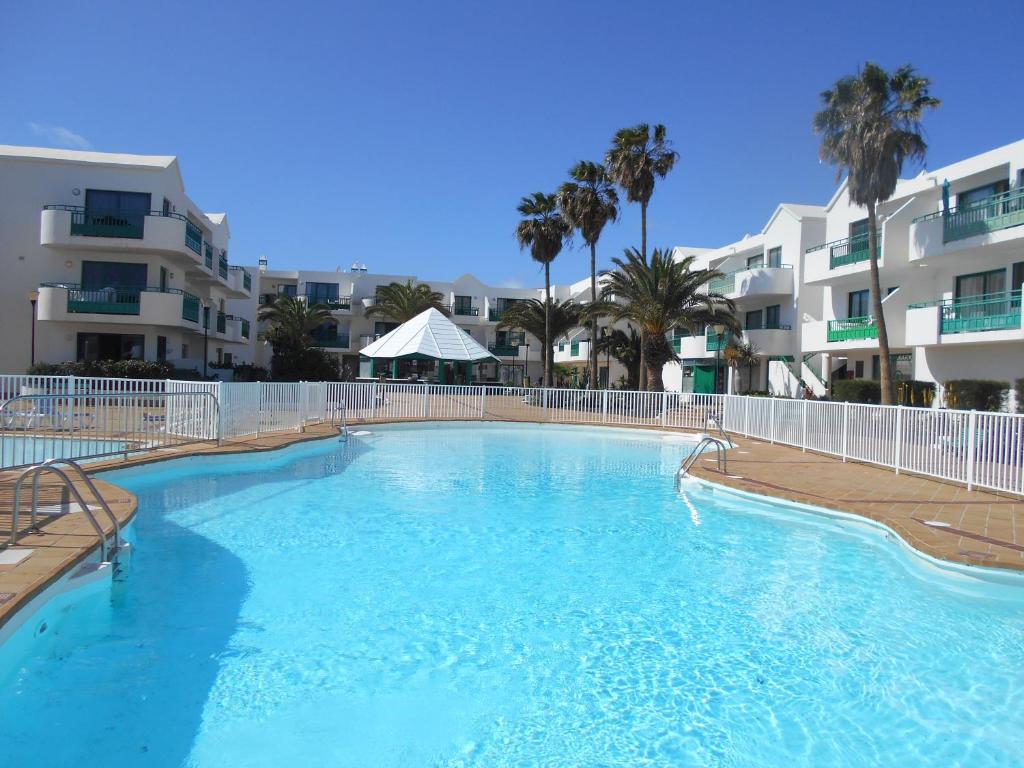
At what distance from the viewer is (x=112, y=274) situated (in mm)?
28109

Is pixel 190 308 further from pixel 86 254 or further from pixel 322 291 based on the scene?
pixel 322 291

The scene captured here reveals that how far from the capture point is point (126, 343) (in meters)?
28.2

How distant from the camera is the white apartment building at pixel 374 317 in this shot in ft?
172

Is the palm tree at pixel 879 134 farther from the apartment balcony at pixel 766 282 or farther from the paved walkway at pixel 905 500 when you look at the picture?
the paved walkway at pixel 905 500

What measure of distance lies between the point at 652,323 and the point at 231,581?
2308 centimetres

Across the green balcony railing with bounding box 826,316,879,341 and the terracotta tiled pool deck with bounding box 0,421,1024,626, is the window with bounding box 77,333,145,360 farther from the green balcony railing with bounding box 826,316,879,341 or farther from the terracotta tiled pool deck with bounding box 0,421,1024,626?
the green balcony railing with bounding box 826,316,879,341

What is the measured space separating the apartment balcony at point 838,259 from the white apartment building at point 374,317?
73.4 ft

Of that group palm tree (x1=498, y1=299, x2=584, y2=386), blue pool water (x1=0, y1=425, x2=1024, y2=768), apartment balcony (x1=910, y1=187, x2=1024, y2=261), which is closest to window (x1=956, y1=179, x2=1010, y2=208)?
apartment balcony (x1=910, y1=187, x2=1024, y2=261)

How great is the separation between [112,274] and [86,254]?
1241 millimetres

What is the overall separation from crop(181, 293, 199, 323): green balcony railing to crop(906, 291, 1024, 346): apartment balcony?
92.0 ft

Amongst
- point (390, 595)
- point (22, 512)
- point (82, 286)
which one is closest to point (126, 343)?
point (82, 286)

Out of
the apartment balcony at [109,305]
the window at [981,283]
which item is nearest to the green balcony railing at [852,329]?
the window at [981,283]

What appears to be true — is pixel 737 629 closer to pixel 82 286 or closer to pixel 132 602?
pixel 132 602

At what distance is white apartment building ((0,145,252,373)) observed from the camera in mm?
26500
